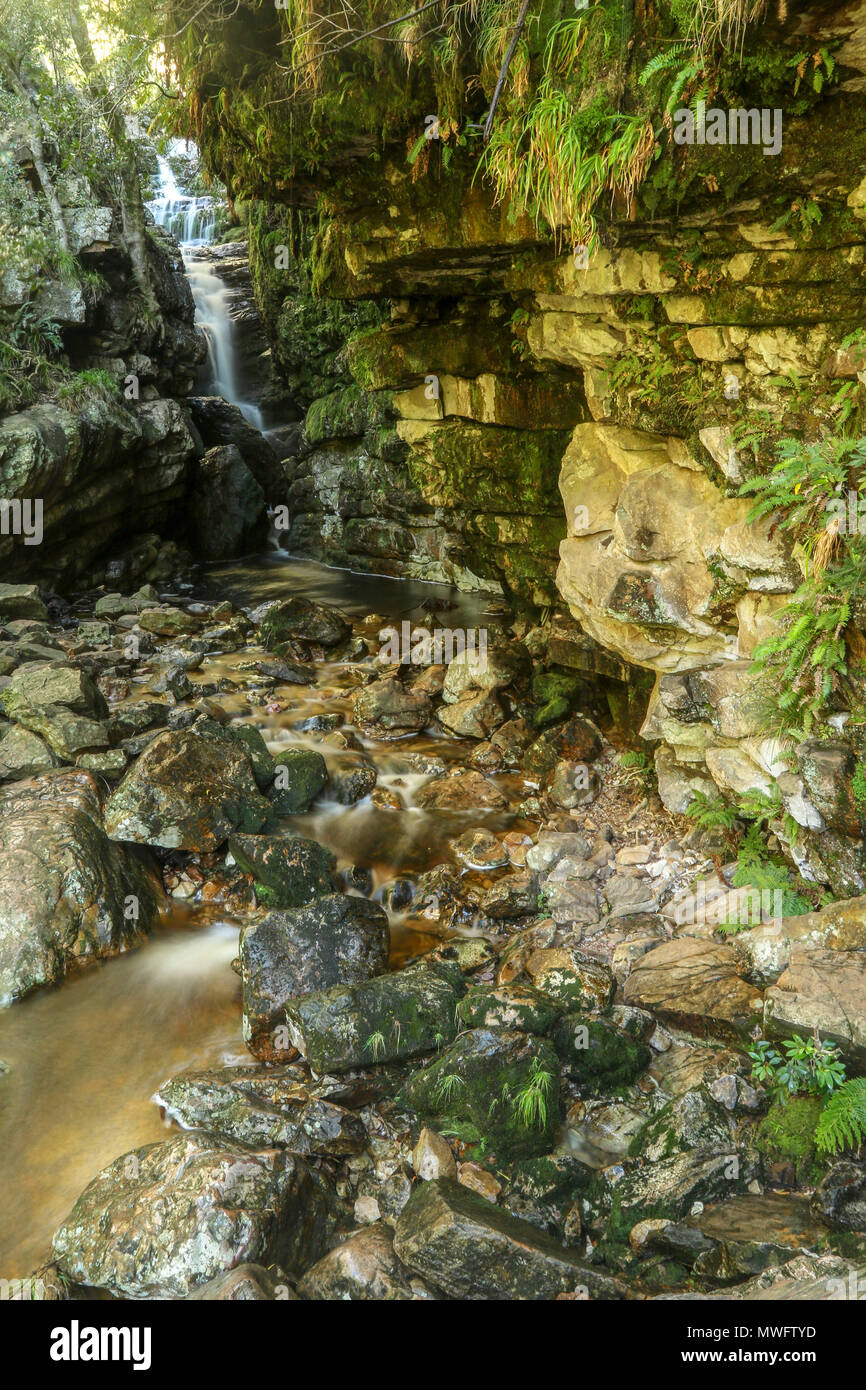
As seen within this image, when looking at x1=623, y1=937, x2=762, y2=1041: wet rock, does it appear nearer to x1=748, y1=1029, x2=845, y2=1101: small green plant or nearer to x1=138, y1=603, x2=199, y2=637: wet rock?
x1=748, y1=1029, x2=845, y2=1101: small green plant

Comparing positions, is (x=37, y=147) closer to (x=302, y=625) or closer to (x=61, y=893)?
(x=302, y=625)

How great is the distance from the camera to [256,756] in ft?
31.7

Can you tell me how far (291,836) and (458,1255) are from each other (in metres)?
4.72

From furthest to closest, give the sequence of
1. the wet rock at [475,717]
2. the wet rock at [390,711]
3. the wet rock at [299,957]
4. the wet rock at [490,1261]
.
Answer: the wet rock at [390,711]
the wet rock at [475,717]
the wet rock at [299,957]
the wet rock at [490,1261]

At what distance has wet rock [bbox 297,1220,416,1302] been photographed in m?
4.29

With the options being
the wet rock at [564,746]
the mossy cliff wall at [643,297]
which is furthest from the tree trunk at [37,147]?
the wet rock at [564,746]

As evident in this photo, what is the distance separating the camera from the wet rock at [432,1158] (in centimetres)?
508

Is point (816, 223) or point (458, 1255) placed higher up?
point (816, 223)

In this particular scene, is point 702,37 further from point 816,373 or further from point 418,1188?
point 418,1188

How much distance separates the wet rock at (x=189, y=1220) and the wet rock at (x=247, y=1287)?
0.14 metres

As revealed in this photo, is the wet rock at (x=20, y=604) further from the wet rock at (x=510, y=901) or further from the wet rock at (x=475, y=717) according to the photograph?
the wet rock at (x=510, y=901)
